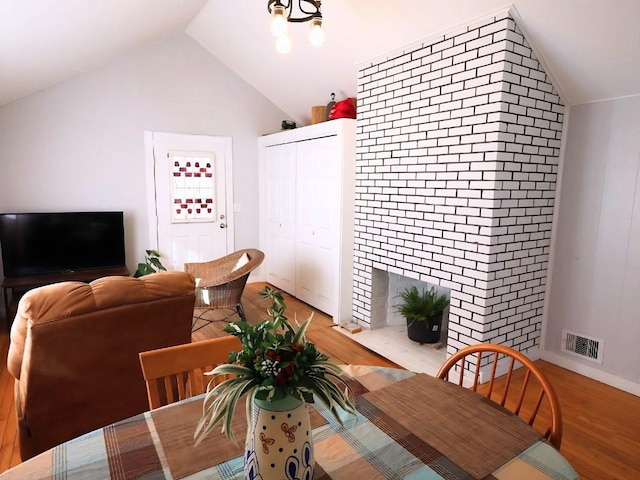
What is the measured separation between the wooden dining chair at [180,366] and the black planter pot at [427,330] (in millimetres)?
2251

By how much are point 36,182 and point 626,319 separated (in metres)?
5.29

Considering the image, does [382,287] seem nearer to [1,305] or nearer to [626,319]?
[626,319]

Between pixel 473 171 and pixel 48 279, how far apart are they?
3.90 meters

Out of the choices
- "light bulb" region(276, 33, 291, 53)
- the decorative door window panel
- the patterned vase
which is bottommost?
the patterned vase

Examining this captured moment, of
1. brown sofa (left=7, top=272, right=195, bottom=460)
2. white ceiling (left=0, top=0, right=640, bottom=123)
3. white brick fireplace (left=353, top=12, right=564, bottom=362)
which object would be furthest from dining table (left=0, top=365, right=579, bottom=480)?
white ceiling (left=0, top=0, right=640, bottom=123)

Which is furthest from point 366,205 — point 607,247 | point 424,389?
point 424,389

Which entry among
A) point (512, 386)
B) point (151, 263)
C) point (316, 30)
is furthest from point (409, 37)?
point (151, 263)

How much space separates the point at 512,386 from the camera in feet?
8.99

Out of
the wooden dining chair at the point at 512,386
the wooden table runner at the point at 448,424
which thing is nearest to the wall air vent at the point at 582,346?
the wooden dining chair at the point at 512,386

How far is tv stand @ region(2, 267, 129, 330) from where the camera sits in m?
3.52

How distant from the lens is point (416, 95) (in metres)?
3.02

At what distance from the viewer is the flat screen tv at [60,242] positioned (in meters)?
3.76

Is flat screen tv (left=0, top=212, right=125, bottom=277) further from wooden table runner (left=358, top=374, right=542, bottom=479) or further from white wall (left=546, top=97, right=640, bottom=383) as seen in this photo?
white wall (left=546, top=97, right=640, bottom=383)

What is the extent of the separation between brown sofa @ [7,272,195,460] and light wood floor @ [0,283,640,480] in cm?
53
